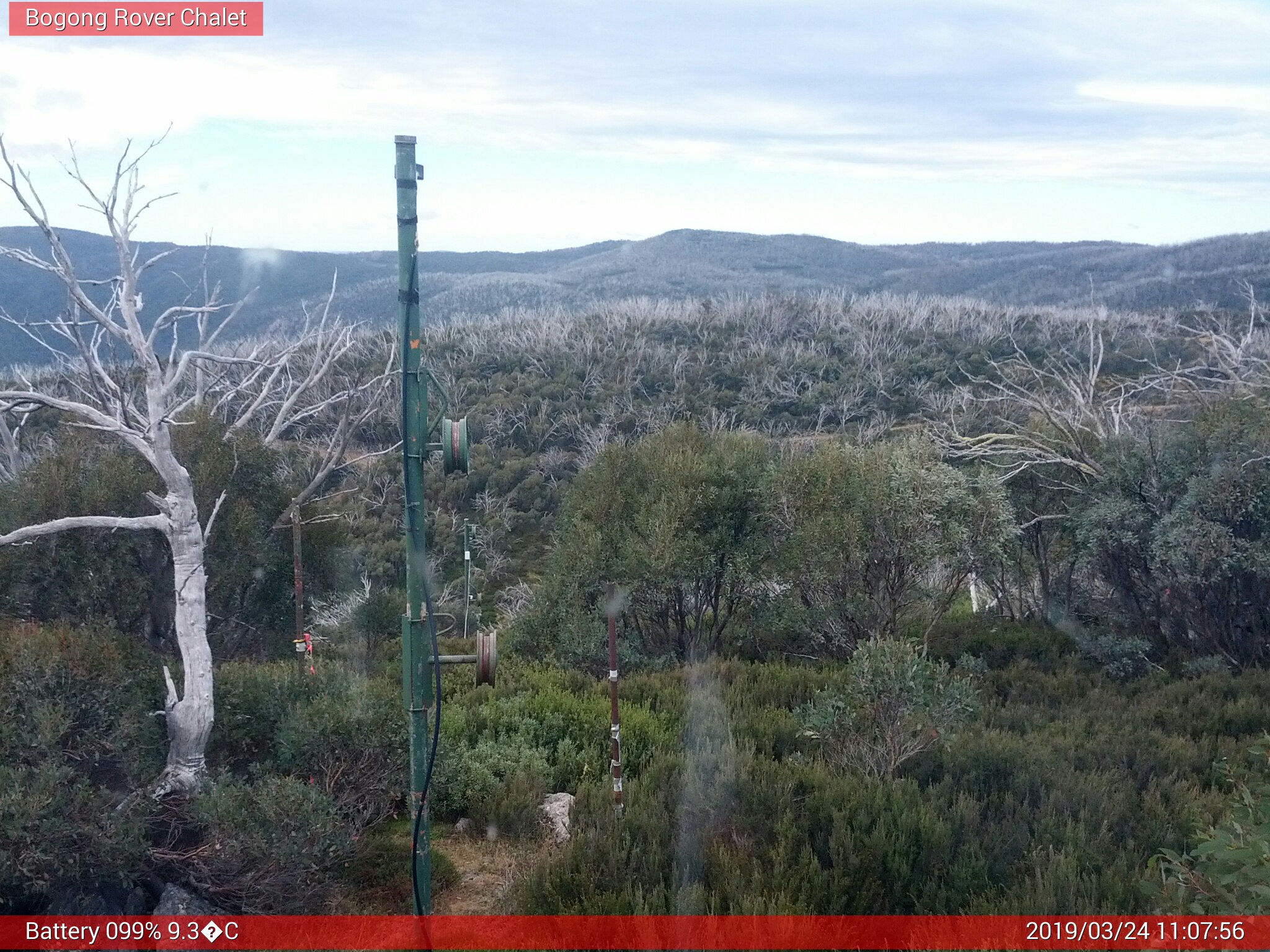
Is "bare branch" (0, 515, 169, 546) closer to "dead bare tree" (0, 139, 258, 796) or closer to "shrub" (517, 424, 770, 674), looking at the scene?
"dead bare tree" (0, 139, 258, 796)

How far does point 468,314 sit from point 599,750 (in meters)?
44.8

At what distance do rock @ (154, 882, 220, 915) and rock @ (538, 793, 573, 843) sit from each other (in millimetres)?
2235

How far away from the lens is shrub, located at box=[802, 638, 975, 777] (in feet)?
23.3

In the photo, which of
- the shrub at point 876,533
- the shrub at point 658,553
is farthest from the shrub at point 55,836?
the shrub at point 876,533

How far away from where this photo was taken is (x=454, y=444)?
4473 mm

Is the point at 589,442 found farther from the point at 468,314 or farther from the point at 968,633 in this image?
the point at 468,314

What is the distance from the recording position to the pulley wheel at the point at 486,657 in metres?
4.45

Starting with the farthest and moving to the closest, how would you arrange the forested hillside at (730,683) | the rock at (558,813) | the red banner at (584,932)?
1. the rock at (558,813)
2. the forested hillside at (730,683)
3. the red banner at (584,932)

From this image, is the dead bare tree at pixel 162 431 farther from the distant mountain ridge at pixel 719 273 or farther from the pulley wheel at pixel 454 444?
the distant mountain ridge at pixel 719 273

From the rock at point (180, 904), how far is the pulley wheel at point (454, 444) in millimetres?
3194

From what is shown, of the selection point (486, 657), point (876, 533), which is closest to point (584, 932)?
point (486, 657)

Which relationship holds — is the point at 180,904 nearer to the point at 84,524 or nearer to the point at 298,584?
the point at 84,524

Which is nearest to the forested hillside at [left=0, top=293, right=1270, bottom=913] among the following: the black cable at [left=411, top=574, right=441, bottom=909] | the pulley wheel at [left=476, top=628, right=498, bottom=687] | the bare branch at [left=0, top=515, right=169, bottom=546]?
the bare branch at [left=0, top=515, right=169, bottom=546]

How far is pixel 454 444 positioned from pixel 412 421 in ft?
0.92
